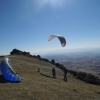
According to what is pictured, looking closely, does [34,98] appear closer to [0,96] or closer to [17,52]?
[0,96]

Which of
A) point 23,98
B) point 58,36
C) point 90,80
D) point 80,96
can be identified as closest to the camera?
point 23,98

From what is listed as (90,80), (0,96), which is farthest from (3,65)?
(90,80)

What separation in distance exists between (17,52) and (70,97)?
195ft

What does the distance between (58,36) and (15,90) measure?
457 inches

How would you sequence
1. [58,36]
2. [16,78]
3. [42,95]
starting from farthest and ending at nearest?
[58,36], [16,78], [42,95]

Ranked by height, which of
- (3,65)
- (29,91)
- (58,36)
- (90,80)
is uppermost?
(58,36)

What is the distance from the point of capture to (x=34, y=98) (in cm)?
1672

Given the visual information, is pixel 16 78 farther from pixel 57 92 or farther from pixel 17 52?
pixel 17 52

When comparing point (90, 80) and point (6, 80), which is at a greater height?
point (6, 80)

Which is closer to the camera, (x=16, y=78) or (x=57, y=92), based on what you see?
(x=57, y=92)

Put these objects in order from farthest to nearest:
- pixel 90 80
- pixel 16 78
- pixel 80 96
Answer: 1. pixel 90 80
2. pixel 16 78
3. pixel 80 96

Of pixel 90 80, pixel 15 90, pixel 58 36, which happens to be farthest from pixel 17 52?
pixel 15 90

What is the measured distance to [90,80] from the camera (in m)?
41.9

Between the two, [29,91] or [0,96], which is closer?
[0,96]
